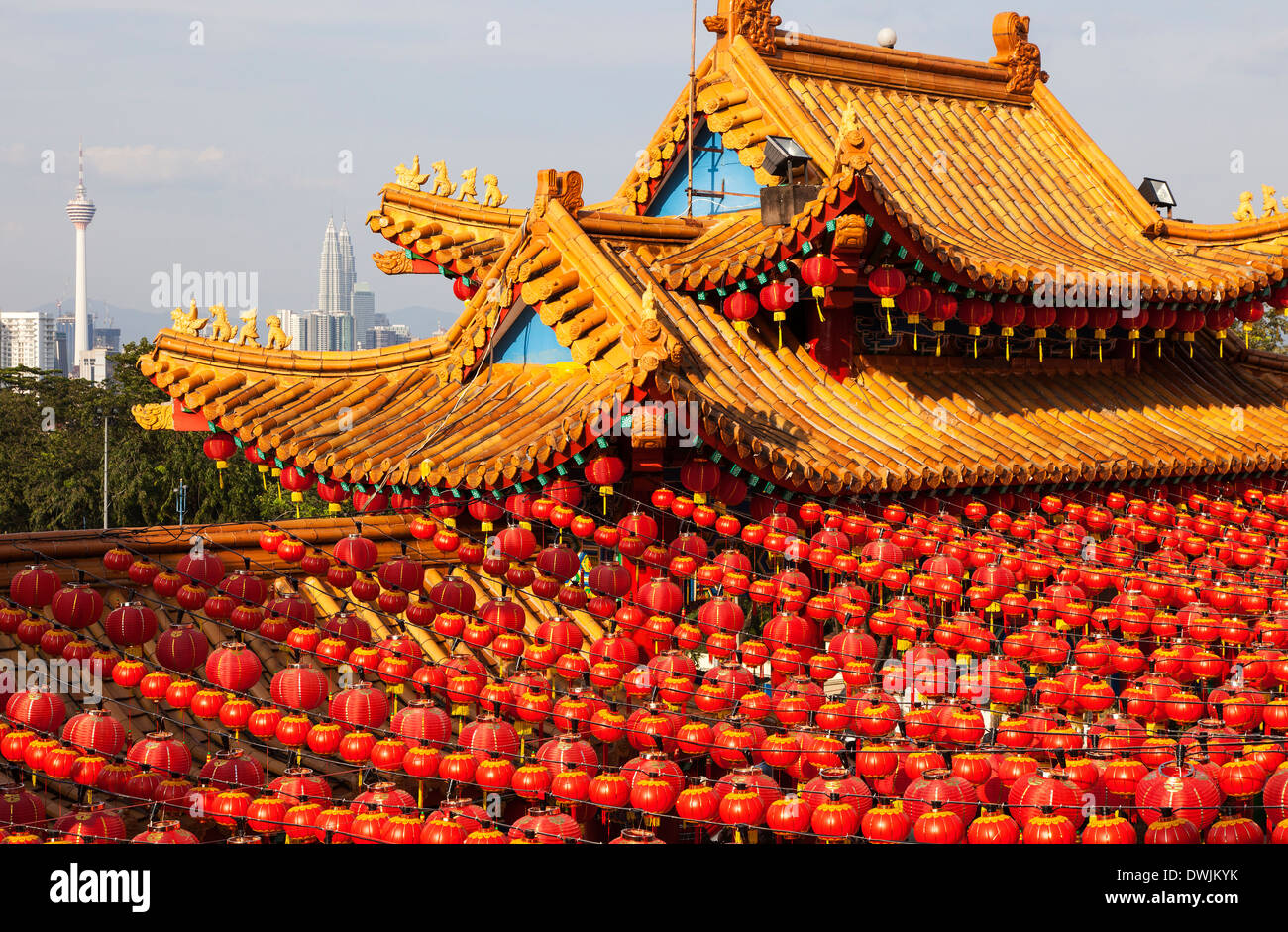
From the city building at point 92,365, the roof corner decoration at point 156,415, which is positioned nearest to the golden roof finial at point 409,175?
the roof corner decoration at point 156,415

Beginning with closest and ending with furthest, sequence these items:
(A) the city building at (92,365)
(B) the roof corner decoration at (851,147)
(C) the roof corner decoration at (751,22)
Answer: (B) the roof corner decoration at (851,147), (C) the roof corner decoration at (751,22), (A) the city building at (92,365)

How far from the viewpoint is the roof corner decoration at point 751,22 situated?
16672 millimetres

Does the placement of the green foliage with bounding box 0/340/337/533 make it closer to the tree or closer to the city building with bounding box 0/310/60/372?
the tree

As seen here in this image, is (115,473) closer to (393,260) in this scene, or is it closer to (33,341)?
(393,260)

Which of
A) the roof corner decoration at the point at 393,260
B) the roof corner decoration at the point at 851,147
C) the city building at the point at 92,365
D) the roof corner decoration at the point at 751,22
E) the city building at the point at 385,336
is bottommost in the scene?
the roof corner decoration at the point at 393,260

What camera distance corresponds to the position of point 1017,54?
1928 cm

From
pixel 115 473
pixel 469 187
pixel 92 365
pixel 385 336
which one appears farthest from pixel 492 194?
pixel 385 336

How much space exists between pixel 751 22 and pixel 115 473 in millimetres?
38670

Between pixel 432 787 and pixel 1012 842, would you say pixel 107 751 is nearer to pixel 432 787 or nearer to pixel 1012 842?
pixel 432 787

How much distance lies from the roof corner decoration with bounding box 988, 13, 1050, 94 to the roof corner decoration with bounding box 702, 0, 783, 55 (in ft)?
13.3

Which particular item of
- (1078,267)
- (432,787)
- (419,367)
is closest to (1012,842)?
(432,787)

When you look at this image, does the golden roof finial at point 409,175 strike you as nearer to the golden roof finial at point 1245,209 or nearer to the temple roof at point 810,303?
the temple roof at point 810,303

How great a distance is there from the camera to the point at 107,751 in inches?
352

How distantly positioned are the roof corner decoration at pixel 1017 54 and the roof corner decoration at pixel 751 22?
406 centimetres
